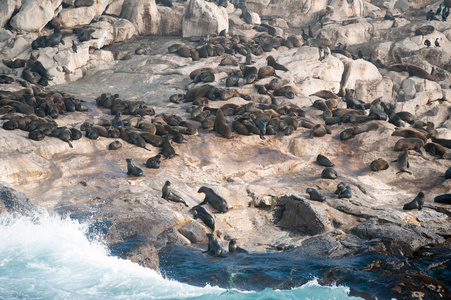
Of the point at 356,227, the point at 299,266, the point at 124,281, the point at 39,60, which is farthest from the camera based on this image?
the point at 39,60

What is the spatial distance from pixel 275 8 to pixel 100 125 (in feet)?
77.7

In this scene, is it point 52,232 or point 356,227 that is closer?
point 52,232

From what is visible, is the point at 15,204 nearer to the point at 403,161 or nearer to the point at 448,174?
the point at 403,161

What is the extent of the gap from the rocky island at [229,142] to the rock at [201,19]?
8cm

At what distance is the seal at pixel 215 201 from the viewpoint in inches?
388

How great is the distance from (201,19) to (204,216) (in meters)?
19.8

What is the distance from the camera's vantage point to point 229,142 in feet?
45.5

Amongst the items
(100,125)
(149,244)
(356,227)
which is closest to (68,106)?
(100,125)

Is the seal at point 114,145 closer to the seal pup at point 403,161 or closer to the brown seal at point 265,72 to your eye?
the seal pup at point 403,161

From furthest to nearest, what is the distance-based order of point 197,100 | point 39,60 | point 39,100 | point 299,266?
1. point 39,60
2. point 197,100
3. point 39,100
4. point 299,266

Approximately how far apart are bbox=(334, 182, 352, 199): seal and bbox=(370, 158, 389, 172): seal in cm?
246

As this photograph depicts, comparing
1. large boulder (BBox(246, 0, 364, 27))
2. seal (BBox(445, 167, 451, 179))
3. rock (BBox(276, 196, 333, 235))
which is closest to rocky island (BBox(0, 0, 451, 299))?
rock (BBox(276, 196, 333, 235))

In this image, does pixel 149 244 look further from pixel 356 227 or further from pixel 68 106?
pixel 68 106

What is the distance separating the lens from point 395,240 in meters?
8.43
